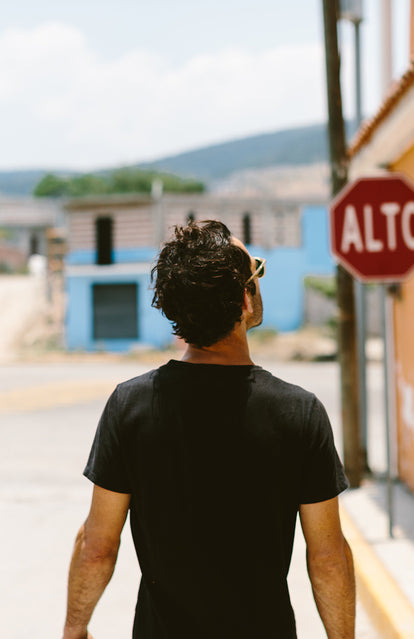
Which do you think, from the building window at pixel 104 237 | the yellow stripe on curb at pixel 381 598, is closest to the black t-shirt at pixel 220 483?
the yellow stripe on curb at pixel 381 598

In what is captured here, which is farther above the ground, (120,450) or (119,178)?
(119,178)

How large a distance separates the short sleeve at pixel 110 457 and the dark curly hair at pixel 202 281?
26 centimetres

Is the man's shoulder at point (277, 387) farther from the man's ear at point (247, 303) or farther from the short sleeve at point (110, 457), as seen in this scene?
the short sleeve at point (110, 457)

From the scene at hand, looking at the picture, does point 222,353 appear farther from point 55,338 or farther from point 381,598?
point 55,338

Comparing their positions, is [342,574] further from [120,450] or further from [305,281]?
[305,281]

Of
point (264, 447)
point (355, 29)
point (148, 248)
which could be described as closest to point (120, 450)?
point (264, 447)

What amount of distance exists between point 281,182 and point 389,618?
164 meters

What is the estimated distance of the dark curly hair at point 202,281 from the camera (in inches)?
73.6

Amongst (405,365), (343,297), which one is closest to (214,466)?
(343,297)

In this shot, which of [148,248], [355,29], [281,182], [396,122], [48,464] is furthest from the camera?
[281,182]

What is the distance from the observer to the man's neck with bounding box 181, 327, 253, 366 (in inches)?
75.3

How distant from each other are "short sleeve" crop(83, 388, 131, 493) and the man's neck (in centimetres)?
22

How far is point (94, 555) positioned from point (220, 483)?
0.45 m

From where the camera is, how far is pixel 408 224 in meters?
5.49
